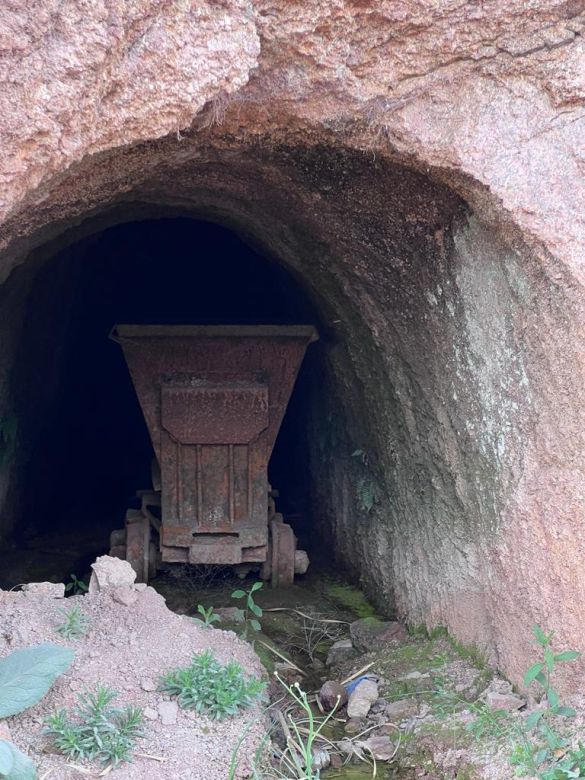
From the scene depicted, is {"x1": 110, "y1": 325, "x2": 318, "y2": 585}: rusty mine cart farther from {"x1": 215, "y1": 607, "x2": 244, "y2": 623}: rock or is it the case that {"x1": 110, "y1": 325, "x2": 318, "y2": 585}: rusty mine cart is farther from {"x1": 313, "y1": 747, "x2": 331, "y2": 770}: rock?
{"x1": 313, "y1": 747, "x2": 331, "y2": 770}: rock

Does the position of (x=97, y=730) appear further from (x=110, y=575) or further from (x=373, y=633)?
(x=373, y=633)

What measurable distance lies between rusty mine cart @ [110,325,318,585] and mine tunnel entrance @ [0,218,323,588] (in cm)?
68

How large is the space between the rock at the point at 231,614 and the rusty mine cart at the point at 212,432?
38 cm

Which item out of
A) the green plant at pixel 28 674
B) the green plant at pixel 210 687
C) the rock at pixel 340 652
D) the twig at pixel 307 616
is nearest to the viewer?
the green plant at pixel 28 674

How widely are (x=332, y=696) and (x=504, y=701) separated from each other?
2.68 feet

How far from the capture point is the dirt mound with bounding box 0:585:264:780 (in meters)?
2.69

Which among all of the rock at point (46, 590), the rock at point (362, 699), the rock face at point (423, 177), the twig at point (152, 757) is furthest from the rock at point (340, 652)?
the twig at point (152, 757)

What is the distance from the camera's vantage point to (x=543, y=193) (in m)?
2.79

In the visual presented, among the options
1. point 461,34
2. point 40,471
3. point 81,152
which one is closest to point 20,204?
point 81,152

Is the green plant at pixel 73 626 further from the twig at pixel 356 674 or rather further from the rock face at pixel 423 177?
the rock face at pixel 423 177

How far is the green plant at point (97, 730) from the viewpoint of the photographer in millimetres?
2621

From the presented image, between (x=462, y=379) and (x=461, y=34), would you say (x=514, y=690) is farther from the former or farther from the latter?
(x=461, y=34)

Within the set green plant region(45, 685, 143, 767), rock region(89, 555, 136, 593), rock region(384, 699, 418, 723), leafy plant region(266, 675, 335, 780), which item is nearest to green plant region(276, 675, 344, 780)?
leafy plant region(266, 675, 335, 780)

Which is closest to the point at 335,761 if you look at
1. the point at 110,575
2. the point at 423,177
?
the point at 110,575
